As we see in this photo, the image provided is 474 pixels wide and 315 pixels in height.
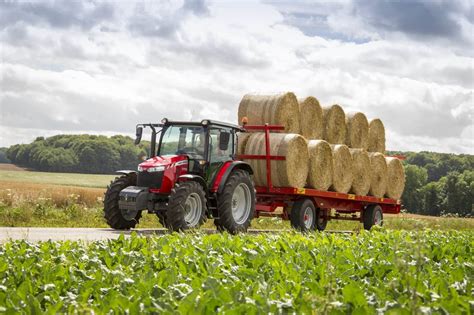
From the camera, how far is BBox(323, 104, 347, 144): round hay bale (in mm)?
18203

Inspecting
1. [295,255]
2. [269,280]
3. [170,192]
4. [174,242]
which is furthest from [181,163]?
[269,280]

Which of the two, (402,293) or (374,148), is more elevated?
(374,148)

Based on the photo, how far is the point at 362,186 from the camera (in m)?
19.1

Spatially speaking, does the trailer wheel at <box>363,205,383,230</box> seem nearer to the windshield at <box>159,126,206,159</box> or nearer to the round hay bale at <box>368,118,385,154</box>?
the round hay bale at <box>368,118,385,154</box>

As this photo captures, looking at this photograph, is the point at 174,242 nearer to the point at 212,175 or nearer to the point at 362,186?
the point at 212,175

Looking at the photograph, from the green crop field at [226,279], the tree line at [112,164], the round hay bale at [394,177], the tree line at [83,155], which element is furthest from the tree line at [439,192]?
the green crop field at [226,279]

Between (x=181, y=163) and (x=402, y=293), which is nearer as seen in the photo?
(x=402, y=293)

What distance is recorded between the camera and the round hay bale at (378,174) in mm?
19750

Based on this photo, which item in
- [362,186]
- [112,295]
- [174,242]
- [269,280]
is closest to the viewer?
[112,295]

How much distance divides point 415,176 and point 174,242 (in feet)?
218

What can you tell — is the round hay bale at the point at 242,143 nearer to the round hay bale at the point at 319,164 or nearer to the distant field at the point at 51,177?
the round hay bale at the point at 319,164

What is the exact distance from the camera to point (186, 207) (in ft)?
45.0

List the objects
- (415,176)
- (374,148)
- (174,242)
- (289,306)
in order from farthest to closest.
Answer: (415,176), (374,148), (174,242), (289,306)

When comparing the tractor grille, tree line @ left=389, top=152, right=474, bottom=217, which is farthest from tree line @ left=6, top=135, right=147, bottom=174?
the tractor grille
